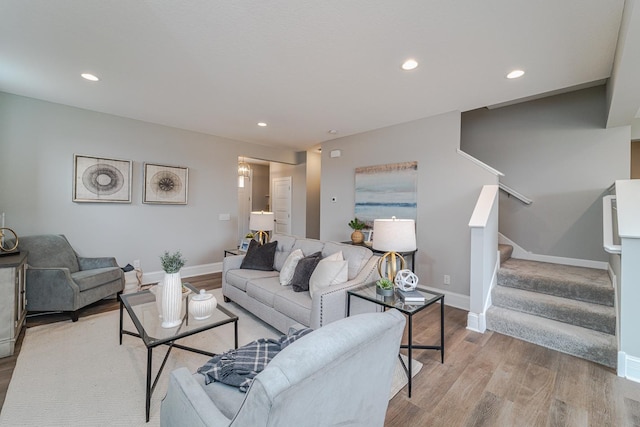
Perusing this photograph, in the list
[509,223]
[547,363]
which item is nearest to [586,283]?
[547,363]

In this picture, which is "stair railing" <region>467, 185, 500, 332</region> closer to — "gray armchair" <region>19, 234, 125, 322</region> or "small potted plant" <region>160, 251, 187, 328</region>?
"small potted plant" <region>160, 251, 187, 328</region>

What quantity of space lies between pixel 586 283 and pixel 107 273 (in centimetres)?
543

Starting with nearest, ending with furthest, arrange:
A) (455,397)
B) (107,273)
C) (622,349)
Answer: (455,397) → (622,349) → (107,273)

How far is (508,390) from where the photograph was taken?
1912 mm

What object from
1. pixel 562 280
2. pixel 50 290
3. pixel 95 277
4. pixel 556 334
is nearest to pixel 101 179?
pixel 95 277

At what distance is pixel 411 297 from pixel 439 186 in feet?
7.22

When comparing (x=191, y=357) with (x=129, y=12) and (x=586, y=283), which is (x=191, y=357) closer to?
(x=129, y=12)

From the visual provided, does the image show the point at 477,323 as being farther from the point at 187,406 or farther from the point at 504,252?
the point at 187,406

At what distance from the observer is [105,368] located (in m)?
2.10

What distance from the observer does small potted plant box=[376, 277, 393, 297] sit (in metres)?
2.14

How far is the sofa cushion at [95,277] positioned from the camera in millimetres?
3004

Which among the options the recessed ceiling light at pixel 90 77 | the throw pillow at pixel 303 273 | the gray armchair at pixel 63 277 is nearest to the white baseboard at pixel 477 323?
the throw pillow at pixel 303 273

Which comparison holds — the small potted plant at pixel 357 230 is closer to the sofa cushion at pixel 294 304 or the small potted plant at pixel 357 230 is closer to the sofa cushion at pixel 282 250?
the sofa cushion at pixel 282 250

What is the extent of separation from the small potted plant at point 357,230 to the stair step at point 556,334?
191 centimetres
